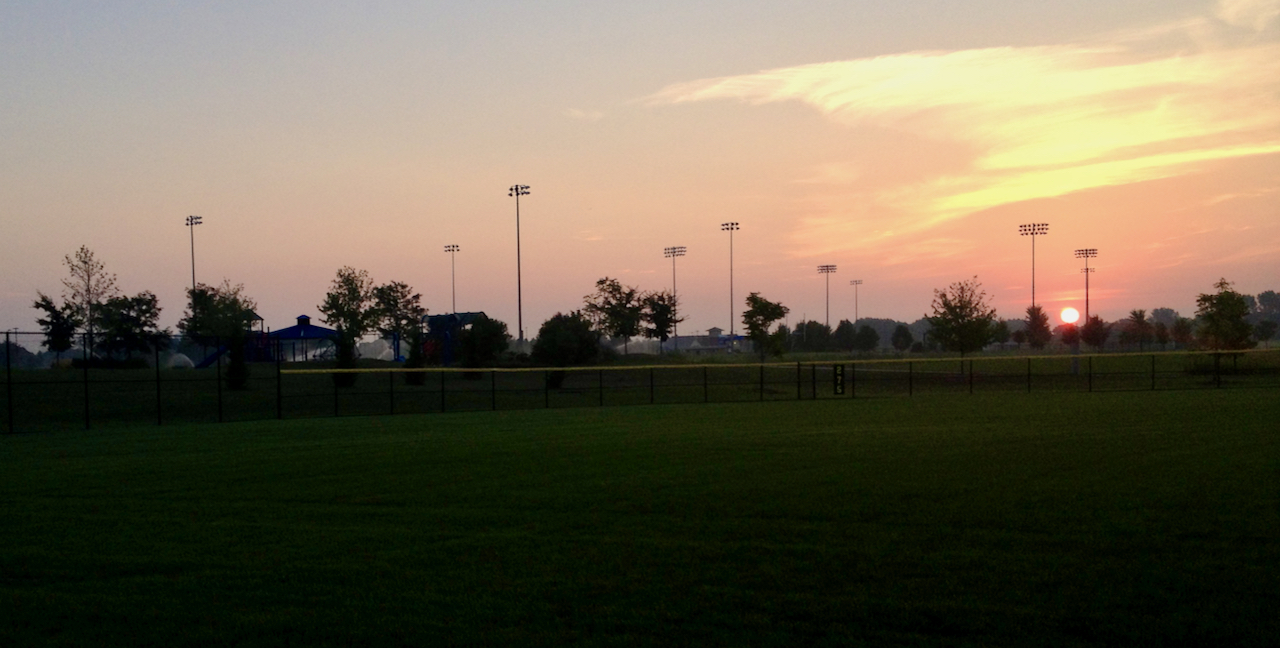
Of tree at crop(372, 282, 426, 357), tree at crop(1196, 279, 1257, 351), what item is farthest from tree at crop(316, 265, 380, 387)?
tree at crop(1196, 279, 1257, 351)

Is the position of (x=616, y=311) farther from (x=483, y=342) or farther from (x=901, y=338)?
(x=901, y=338)

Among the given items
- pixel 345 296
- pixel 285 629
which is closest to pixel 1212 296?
pixel 345 296

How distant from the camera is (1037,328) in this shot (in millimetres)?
124375

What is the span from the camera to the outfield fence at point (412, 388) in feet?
116

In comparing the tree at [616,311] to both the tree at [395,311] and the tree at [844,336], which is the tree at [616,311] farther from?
the tree at [844,336]

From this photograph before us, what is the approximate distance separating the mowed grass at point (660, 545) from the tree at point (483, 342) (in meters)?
51.1

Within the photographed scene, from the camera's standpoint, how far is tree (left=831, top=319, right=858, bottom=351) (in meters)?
154

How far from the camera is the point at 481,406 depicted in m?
40.6

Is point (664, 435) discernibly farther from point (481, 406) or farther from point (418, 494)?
point (481, 406)

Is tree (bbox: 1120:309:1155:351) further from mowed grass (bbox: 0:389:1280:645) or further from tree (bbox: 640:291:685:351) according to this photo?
mowed grass (bbox: 0:389:1280:645)

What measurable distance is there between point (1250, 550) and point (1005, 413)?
18108mm

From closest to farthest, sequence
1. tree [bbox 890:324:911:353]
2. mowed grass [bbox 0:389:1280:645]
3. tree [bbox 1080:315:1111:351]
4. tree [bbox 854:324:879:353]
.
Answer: mowed grass [bbox 0:389:1280:645] < tree [bbox 1080:315:1111:351] < tree [bbox 854:324:879:353] < tree [bbox 890:324:911:353]

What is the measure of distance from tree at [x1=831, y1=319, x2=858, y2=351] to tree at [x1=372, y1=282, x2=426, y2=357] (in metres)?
83.3

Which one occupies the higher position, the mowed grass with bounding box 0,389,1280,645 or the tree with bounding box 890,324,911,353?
the tree with bounding box 890,324,911,353
